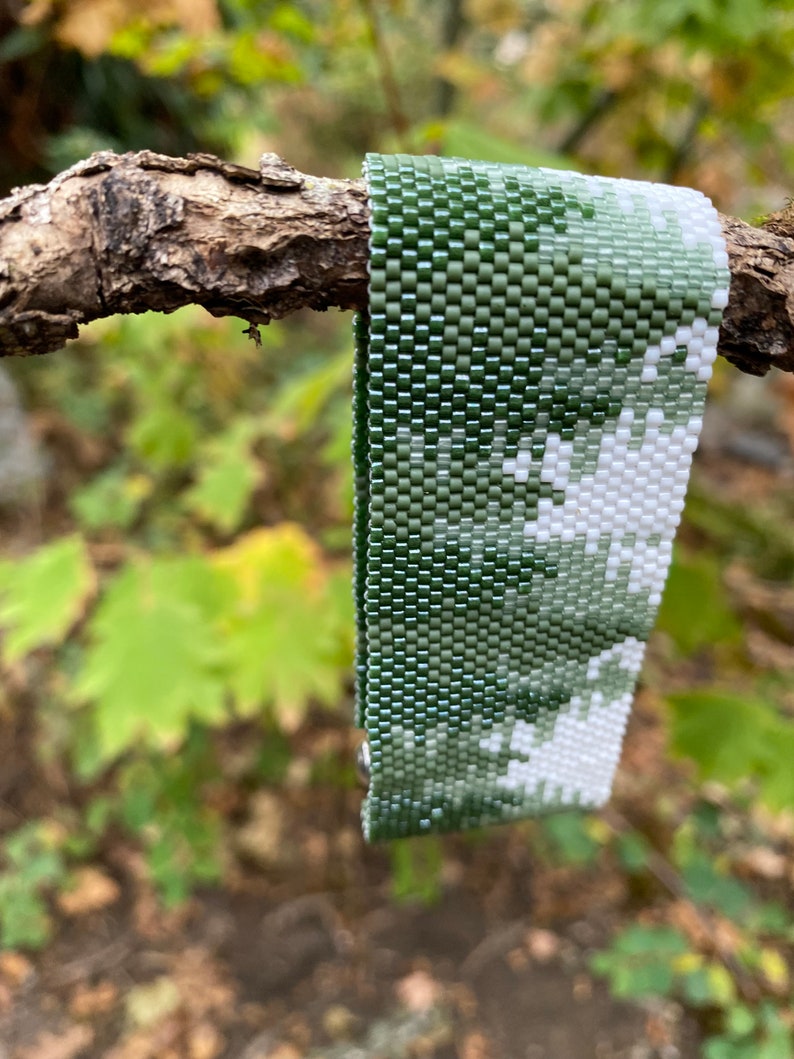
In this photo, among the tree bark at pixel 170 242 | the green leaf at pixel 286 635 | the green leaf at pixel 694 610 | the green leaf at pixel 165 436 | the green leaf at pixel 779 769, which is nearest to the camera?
the tree bark at pixel 170 242

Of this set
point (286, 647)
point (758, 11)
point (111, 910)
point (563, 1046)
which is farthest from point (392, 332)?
point (111, 910)

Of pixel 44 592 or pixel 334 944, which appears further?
pixel 334 944

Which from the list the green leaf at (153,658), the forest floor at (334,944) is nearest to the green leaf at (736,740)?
the forest floor at (334,944)

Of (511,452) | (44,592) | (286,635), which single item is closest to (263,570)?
(286,635)

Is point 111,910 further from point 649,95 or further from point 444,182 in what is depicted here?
point 649,95

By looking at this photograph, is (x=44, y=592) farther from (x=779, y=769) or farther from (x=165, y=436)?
(x=779, y=769)

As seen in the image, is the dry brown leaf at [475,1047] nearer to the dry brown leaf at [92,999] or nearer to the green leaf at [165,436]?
the dry brown leaf at [92,999]

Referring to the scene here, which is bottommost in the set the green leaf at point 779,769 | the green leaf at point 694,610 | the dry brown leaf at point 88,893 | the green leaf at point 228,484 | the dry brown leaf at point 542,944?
the dry brown leaf at point 88,893

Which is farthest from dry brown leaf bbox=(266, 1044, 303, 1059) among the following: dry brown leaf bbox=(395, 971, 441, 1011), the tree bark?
the tree bark
